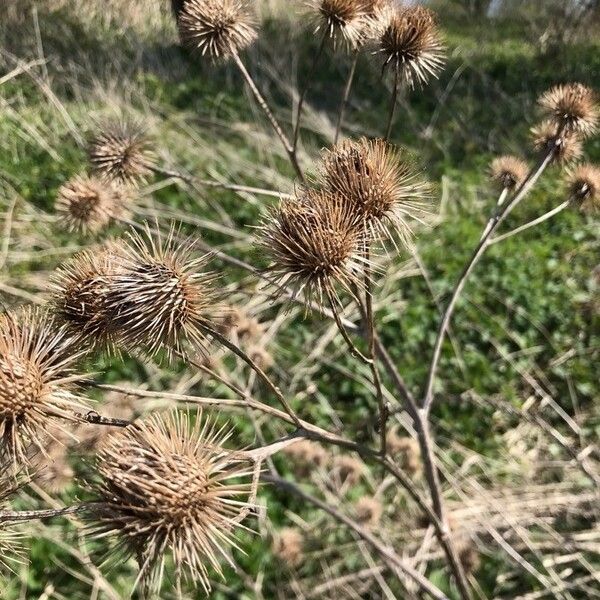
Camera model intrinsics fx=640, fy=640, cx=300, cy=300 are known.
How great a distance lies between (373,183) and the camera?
1.31m

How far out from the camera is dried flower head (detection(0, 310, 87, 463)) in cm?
106

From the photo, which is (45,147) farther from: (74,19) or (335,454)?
(335,454)

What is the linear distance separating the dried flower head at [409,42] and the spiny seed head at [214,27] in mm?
439

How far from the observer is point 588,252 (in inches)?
181

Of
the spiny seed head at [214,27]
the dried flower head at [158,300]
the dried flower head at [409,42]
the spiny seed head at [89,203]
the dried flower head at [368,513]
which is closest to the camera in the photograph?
the dried flower head at [158,300]

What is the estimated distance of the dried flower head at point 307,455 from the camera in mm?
2729

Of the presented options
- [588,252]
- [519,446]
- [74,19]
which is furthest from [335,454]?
[74,19]

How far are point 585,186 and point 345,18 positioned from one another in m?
0.93

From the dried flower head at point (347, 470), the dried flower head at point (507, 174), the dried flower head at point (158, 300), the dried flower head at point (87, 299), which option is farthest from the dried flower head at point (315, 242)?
the dried flower head at point (347, 470)

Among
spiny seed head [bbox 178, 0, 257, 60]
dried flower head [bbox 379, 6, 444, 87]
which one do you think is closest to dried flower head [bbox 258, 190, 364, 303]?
dried flower head [bbox 379, 6, 444, 87]

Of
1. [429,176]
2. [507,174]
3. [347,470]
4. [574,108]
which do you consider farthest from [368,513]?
[429,176]

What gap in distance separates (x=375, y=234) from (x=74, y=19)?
306 inches

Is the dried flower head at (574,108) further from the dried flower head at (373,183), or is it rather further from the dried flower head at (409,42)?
the dried flower head at (373,183)

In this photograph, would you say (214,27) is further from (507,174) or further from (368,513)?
(368,513)
